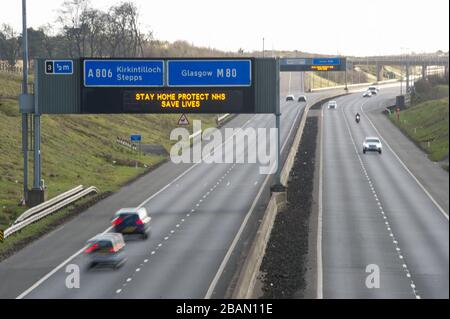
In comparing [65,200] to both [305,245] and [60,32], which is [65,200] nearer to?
[305,245]

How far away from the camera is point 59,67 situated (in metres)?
52.4

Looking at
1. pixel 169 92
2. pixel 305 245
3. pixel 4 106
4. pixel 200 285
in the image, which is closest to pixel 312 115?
pixel 4 106

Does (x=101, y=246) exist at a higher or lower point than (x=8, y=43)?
lower

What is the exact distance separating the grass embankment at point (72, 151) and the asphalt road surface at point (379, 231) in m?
17.5

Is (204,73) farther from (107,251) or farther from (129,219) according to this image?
(107,251)

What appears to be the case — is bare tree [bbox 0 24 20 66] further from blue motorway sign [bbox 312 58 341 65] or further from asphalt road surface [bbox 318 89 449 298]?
asphalt road surface [bbox 318 89 449 298]

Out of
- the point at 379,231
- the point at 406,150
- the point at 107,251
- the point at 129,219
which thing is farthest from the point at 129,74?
the point at 406,150

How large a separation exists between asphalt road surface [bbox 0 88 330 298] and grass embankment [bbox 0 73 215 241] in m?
4.21

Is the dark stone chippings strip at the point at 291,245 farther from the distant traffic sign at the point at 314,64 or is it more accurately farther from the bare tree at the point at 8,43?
the bare tree at the point at 8,43

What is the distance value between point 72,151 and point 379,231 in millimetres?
43140

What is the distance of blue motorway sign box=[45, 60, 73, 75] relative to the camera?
52250 mm
